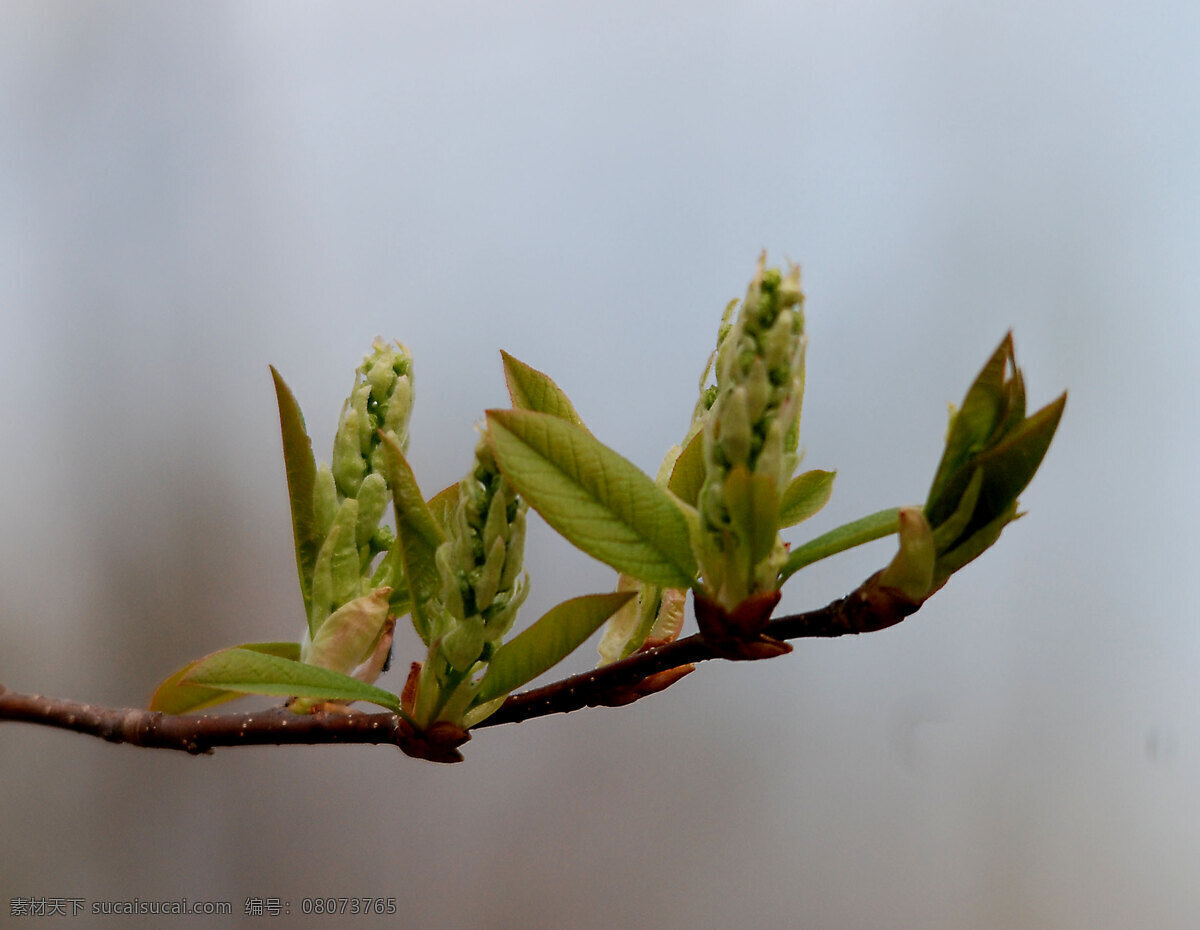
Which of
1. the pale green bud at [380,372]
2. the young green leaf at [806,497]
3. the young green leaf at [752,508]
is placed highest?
the pale green bud at [380,372]

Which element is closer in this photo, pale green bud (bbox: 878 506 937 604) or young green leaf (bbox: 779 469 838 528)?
pale green bud (bbox: 878 506 937 604)

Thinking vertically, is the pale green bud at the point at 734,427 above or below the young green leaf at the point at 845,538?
above

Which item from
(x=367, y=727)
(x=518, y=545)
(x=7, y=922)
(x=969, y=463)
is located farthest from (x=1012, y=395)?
(x=7, y=922)

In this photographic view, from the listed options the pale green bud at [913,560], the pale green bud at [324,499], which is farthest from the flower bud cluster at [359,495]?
the pale green bud at [913,560]

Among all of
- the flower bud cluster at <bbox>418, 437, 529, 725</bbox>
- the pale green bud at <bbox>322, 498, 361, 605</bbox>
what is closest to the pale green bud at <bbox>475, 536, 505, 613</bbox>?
the flower bud cluster at <bbox>418, 437, 529, 725</bbox>

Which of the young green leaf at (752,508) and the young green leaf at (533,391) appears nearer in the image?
the young green leaf at (752,508)

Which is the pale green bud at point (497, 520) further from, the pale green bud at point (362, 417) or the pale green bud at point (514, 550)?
the pale green bud at point (362, 417)

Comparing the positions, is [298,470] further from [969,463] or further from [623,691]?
[969,463]

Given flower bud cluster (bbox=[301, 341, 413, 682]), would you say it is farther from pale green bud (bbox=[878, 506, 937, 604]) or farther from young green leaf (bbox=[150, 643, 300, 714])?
pale green bud (bbox=[878, 506, 937, 604])
